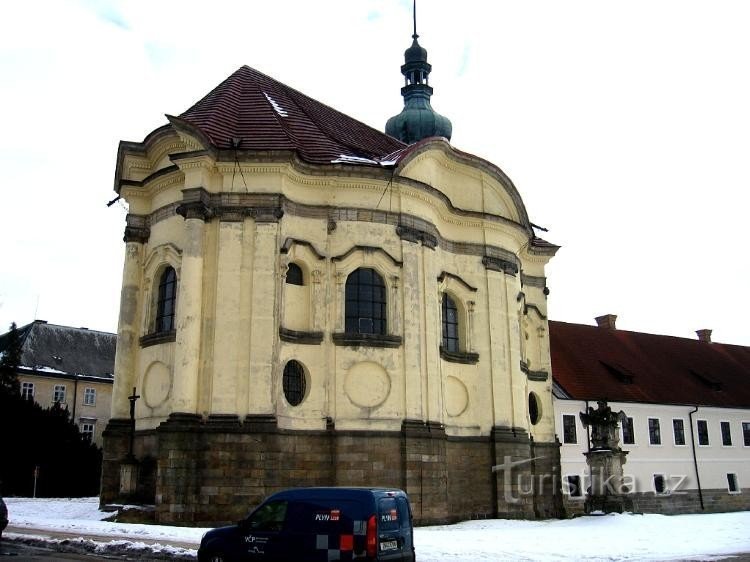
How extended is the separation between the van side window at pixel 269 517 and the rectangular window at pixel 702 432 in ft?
106

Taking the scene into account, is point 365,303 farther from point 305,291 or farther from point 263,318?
point 263,318

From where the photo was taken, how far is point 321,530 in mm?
11047

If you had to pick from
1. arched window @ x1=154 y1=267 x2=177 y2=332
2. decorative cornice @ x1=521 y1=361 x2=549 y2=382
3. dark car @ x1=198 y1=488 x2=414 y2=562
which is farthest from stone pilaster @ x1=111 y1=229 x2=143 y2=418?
decorative cornice @ x1=521 y1=361 x2=549 y2=382

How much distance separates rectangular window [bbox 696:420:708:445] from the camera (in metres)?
38.8

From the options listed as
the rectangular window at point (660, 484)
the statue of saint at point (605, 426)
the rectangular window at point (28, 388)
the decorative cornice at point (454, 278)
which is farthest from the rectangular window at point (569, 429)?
the rectangular window at point (28, 388)

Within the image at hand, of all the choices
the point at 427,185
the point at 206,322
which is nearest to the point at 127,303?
the point at 206,322

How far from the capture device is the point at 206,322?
22.1 meters

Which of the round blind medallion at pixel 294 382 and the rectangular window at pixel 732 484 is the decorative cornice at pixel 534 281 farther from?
the rectangular window at pixel 732 484

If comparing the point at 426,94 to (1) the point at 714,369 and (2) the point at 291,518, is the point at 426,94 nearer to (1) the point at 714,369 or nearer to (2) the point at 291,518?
(1) the point at 714,369

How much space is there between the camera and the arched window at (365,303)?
23.8m

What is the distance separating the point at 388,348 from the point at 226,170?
7038 mm

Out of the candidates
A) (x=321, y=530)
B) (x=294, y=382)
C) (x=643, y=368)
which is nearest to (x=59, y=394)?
(x=294, y=382)

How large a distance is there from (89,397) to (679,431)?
3429cm

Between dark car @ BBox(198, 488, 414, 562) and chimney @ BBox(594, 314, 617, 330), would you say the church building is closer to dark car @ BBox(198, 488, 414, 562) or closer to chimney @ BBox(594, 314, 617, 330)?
dark car @ BBox(198, 488, 414, 562)
